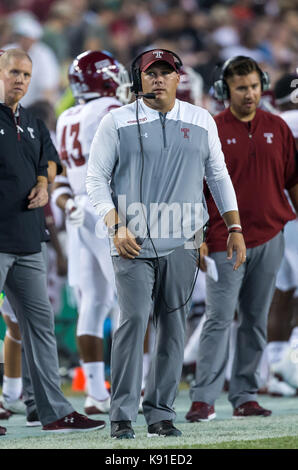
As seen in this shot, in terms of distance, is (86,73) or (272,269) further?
(86,73)

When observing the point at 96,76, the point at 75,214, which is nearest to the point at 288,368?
the point at 75,214

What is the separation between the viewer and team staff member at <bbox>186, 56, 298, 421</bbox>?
5.61 meters

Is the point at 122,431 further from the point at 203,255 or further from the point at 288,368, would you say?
the point at 288,368

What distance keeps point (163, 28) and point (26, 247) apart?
363 inches

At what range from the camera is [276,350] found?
271 inches

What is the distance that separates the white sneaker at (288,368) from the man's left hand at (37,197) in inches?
97.3

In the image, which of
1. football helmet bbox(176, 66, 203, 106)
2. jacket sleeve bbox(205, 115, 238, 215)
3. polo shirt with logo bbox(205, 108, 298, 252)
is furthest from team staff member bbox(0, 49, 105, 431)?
football helmet bbox(176, 66, 203, 106)

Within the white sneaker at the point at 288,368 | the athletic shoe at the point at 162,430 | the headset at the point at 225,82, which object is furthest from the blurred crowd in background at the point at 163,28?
the athletic shoe at the point at 162,430

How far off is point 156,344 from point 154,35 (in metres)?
9.42

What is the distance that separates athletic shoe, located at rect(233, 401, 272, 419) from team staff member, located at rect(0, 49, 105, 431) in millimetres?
1045

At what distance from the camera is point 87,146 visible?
19.8ft

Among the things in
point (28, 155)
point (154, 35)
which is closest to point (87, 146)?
point (28, 155)
